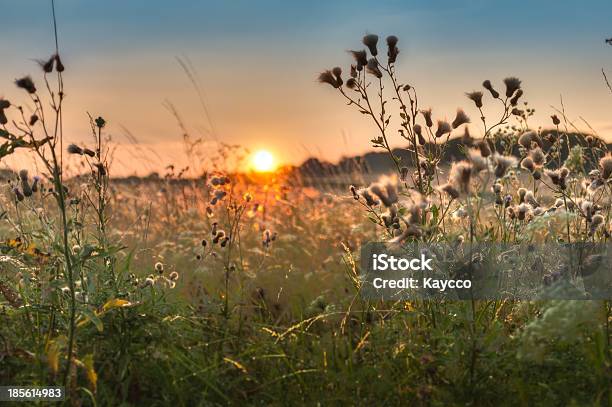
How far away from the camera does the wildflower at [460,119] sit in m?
4.07

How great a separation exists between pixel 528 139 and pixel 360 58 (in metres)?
1.07

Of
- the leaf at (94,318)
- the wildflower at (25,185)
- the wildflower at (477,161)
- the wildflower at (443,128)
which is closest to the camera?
the leaf at (94,318)

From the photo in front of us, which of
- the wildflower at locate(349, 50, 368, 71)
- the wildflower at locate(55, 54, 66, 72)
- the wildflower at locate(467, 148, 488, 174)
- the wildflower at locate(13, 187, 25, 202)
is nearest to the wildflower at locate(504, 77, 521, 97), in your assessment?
the wildflower at locate(349, 50, 368, 71)

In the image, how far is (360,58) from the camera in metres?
4.43

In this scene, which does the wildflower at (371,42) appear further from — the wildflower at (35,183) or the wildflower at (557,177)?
the wildflower at (35,183)

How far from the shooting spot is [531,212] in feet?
13.5

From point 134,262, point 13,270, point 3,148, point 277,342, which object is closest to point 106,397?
point 277,342

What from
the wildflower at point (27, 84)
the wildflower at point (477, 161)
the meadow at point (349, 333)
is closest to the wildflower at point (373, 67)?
the meadow at point (349, 333)

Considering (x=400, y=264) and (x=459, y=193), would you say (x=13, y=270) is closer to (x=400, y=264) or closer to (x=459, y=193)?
(x=400, y=264)

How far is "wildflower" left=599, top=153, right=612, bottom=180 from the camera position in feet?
12.8

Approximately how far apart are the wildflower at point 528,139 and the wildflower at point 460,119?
0.34 metres

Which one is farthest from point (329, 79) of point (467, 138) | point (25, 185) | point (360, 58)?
point (25, 185)

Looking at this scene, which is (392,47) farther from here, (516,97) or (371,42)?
(516,97)

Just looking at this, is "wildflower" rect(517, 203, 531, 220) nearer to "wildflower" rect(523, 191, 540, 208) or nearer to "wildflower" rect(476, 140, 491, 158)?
"wildflower" rect(523, 191, 540, 208)
